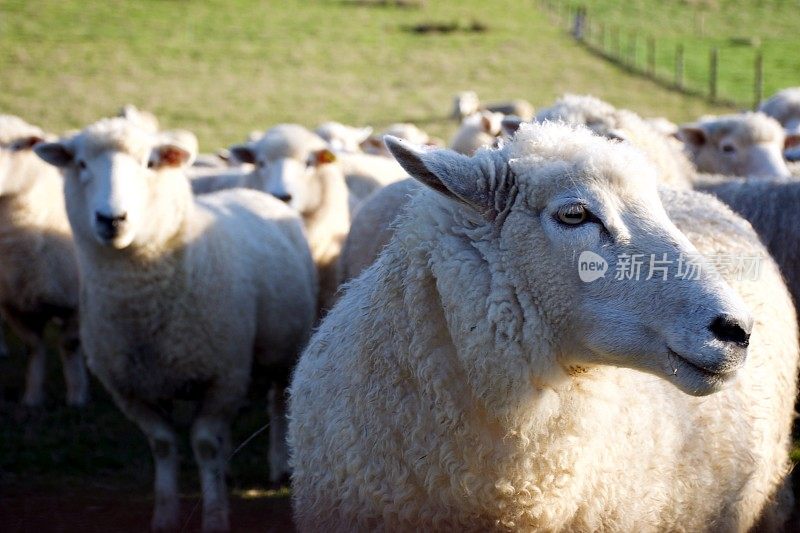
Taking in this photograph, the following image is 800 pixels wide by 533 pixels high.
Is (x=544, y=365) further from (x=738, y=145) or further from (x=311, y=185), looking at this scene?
(x=738, y=145)

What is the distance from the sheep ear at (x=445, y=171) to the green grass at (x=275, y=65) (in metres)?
16.9

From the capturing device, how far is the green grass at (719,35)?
2248cm

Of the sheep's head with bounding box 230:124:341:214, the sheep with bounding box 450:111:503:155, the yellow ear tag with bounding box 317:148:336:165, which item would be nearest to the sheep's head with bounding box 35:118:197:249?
the sheep's head with bounding box 230:124:341:214

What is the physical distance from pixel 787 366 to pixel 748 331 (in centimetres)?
138

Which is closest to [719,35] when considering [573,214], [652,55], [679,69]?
[652,55]

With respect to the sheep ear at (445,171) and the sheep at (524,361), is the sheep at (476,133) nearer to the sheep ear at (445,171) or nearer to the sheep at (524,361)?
the sheep at (524,361)

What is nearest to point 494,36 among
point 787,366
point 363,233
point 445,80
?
point 445,80

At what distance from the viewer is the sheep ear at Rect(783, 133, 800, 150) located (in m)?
7.73

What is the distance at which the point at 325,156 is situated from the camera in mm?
7016

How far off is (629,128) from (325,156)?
2.48 m

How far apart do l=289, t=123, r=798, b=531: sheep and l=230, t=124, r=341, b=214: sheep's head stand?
13.5 ft

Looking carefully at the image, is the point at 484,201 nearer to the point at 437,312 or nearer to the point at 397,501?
the point at 437,312

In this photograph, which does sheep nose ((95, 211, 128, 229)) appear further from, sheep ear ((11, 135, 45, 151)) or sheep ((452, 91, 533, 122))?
sheep ((452, 91, 533, 122))

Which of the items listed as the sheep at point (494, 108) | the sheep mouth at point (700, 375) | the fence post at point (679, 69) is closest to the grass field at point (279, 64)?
the fence post at point (679, 69)
